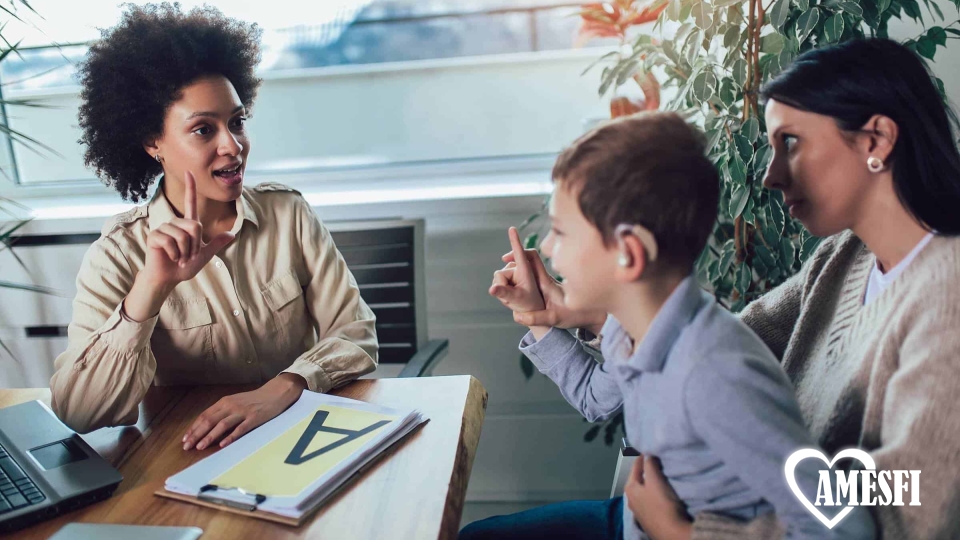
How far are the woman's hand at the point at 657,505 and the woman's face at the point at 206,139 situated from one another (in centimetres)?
95

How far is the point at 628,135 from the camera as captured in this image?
798 millimetres

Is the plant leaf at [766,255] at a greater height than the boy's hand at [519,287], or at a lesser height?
lesser

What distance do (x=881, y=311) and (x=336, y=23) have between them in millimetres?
1992

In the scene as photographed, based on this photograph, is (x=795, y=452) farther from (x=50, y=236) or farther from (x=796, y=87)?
(x=50, y=236)

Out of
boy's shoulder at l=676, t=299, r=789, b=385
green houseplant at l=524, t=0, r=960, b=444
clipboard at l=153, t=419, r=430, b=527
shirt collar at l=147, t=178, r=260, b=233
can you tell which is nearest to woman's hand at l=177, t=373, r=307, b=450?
Result: clipboard at l=153, t=419, r=430, b=527

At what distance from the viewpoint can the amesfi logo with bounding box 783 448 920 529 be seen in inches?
29.4

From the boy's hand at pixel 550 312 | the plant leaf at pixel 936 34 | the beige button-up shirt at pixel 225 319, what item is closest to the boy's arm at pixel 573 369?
the boy's hand at pixel 550 312

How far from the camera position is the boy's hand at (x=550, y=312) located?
115 centimetres

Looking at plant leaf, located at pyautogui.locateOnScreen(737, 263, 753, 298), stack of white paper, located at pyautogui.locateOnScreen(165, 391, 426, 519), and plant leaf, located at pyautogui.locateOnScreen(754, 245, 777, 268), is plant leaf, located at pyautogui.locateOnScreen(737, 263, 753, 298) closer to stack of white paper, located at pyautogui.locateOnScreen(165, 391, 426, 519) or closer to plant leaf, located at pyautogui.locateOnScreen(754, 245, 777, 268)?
plant leaf, located at pyautogui.locateOnScreen(754, 245, 777, 268)

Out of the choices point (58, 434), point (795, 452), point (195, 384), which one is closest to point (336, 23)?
point (195, 384)

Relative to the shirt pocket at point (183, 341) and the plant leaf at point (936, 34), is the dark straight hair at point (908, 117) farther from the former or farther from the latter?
the shirt pocket at point (183, 341)

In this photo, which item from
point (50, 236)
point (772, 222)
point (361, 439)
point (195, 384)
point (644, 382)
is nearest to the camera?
point (644, 382)

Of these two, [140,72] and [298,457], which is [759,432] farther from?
[140,72]

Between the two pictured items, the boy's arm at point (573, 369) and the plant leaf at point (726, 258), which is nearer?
the boy's arm at point (573, 369)
